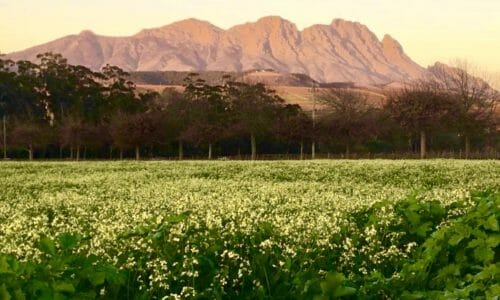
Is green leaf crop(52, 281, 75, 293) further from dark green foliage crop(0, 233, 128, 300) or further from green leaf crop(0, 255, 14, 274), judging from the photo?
green leaf crop(0, 255, 14, 274)

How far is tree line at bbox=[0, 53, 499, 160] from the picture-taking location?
93750 mm

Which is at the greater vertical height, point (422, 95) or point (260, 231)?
point (422, 95)

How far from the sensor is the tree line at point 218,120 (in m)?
93.8

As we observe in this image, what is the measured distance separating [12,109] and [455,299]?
151m

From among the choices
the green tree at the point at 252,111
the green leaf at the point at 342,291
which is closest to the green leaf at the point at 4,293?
the green leaf at the point at 342,291

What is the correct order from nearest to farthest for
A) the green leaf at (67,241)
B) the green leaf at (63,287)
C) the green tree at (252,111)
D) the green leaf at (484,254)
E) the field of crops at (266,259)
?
the green leaf at (63,287)
the green leaf at (67,241)
the field of crops at (266,259)
the green leaf at (484,254)
the green tree at (252,111)

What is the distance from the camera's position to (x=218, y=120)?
11331 cm

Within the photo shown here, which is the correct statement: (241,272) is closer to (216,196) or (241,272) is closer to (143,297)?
(143,297)

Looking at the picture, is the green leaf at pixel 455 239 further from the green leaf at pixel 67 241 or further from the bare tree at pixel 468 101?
the bare tree at pixel 468 101

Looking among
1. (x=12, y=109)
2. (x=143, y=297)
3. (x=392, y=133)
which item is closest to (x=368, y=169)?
(x=143, y=297)

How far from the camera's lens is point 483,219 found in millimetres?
8266

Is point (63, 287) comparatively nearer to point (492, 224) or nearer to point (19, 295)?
point (19, 295)

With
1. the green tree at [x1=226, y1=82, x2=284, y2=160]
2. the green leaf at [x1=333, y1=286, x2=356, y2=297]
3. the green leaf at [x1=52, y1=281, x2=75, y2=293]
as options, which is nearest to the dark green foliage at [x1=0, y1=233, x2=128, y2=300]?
the green leaf at [x1=52, y1=281, x2=75, y2=293]

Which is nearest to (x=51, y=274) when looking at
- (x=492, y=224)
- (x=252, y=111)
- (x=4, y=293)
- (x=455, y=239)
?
(x=4, y=293)
